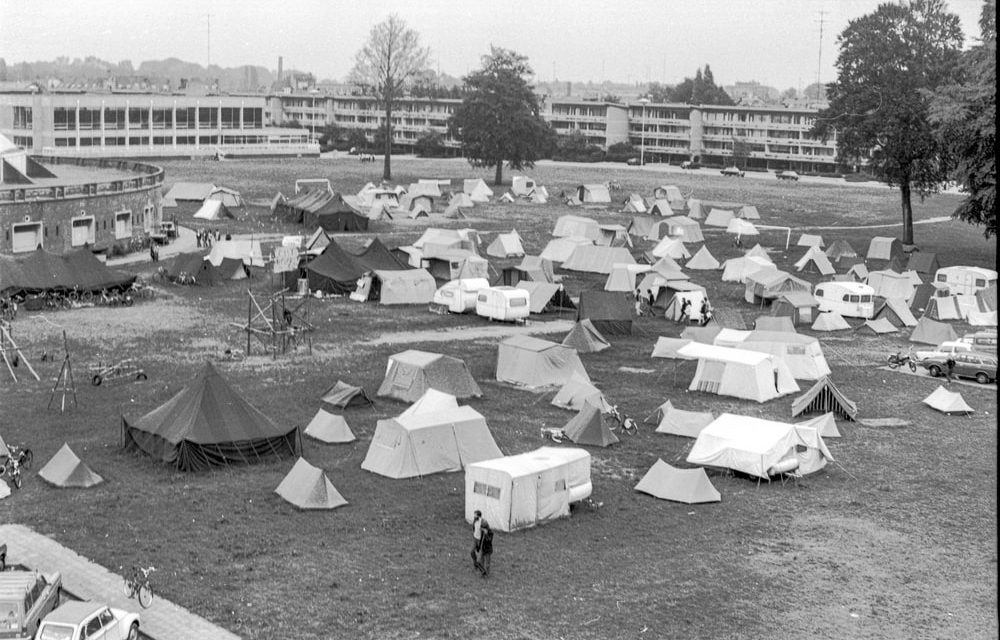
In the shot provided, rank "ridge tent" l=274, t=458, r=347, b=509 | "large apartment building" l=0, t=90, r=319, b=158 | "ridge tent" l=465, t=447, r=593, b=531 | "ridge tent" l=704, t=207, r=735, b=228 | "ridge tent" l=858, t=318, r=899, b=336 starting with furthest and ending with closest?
"large apartment building" l=0, t=90, r=319, b=158
"ridge tent" l=704, t=207, r=735, b=228
"ridge tent" l=858, t=318, r=899, b=336
"ridge tent" l=274, t=458, r=347, b=509
"ridge tent" l=465, t=447, r=593, b=531

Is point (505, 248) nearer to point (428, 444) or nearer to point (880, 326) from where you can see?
point (880, 326)

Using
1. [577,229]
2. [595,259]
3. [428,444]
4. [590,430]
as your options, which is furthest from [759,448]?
[577,229]

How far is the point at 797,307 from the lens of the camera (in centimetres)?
3772

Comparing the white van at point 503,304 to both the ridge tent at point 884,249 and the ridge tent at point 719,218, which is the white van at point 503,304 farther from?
the ridge tent at point 719,218

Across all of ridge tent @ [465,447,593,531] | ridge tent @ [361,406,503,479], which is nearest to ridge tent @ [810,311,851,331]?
ridge tent @ [361,406,503,479]

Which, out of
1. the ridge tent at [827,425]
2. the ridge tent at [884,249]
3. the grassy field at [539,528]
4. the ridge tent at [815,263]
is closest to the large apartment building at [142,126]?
the ridge tent at [884,249]

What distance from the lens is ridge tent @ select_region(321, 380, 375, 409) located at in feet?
84.1

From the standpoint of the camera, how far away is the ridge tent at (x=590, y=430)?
23.7 metres

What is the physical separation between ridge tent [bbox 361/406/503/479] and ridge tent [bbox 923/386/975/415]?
11.1m

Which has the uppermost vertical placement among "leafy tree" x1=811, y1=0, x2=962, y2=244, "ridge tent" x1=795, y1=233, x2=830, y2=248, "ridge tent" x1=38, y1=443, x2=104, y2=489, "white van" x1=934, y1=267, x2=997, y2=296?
"leafy tree" x1=811, y1=0, x2=962, y2=244

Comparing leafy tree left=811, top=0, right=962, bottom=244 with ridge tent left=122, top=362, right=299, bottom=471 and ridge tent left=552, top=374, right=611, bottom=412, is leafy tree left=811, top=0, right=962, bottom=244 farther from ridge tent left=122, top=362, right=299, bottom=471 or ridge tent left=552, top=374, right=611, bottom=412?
ridge tent left=122, top=362, right=299, bottom=471

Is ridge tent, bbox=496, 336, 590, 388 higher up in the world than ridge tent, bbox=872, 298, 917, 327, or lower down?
lower down

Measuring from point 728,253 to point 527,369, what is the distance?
30.1m

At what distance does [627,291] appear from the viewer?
1646 inches
